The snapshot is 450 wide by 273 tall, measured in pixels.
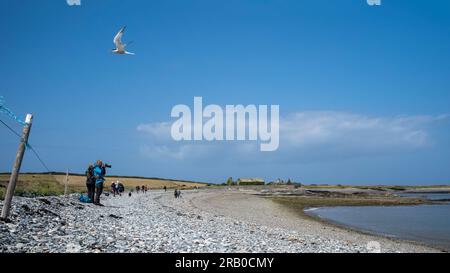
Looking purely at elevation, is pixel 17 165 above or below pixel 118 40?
below

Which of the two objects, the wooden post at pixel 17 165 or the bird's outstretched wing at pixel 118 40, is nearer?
the wooden post at pixel 17 165

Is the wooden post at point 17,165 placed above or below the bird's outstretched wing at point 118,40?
below

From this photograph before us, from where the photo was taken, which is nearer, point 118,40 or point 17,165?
point 17,165

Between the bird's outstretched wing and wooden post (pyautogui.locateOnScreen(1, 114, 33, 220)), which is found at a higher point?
the bird's outstretched wing

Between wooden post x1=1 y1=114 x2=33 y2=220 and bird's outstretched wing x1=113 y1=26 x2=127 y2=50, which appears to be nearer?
wooden post x1=1 y1=114 x2=33 y2=220
